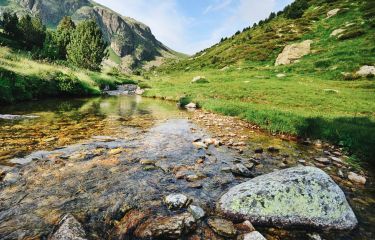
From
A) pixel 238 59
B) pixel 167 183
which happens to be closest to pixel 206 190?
pixel 167 183

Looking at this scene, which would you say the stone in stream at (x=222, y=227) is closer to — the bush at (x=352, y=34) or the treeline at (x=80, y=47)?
the treeline at (x=80, y=47)

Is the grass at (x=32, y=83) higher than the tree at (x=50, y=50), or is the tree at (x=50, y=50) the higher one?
the tree at (x=50, y=50)

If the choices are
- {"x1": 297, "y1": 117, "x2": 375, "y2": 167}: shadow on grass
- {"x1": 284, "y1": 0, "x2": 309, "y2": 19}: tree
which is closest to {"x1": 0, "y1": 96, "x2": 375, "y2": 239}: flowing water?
{"x1": 297, "y1": 117, "x2": 375, "y2": 167}: shadow on grass

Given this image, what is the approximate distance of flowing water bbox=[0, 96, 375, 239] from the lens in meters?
5.64

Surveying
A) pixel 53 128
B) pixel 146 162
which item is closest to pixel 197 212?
pixel 146 162

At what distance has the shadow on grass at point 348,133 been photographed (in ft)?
35.6

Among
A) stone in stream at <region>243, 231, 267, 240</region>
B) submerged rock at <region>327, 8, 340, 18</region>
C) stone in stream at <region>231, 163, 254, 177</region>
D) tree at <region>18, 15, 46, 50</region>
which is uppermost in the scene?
submerged rock at <region>327, 8, 340, 18</region>

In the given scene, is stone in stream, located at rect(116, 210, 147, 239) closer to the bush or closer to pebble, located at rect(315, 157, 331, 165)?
pebble, located at rect(315, 157, 331, 165)

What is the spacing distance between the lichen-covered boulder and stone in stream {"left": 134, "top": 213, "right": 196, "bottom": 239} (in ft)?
3.25

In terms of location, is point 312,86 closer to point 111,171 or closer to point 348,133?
point 348,133

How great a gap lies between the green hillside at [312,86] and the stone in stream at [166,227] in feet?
28.2

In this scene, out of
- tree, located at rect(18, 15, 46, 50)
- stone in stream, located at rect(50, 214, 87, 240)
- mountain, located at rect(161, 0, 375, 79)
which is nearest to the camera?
stone in stream, located at rect(50, 214, 87, 240)

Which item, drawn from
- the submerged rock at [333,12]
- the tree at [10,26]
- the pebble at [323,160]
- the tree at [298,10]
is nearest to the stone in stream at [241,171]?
the pebble at [323,160]

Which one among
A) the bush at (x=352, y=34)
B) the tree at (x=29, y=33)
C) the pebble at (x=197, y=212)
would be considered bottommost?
the pebble at (x=197, y=212)
